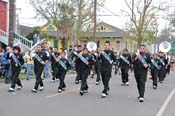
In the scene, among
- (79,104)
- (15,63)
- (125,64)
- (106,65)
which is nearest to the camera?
(79,104)

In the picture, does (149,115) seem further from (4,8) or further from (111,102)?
(4,8)

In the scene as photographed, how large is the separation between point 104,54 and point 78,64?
4.18 ft

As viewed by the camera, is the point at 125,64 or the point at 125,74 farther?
the point at 125,64

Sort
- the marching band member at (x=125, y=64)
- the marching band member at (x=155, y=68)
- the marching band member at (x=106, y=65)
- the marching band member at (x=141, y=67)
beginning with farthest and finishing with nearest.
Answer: the marching band member at (x=125, y=64) → the marching band member at (x=155, y=68) → the marching band member at (x=106, y=65) → the marching band member at (x=141, y=67)

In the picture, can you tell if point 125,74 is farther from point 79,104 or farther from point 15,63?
point 79,104

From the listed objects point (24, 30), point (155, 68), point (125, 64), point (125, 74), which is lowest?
point (125, 74)

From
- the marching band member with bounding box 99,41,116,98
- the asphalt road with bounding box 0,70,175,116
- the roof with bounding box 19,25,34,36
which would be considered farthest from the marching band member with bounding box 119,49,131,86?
the roof with bounding box 19,25,34,36

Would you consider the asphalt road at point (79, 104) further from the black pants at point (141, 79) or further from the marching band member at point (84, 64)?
the marching band member at point (84, 64)

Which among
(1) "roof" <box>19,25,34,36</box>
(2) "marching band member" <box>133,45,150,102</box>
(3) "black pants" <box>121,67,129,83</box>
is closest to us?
(2) "marching band member" <box>133,45,150,102</box>

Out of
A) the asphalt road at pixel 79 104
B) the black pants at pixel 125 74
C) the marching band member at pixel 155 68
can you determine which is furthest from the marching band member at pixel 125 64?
the asphalt road at pixel 79 104

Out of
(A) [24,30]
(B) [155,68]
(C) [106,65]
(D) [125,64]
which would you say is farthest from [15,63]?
(A) [24,30]

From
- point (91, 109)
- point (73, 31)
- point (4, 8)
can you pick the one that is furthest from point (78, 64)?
point (73, 31)

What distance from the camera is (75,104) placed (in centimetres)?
1201

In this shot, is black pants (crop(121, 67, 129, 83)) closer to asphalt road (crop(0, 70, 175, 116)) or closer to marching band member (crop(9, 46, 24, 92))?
asphalt road (crop(0, 70, 175, 116))
